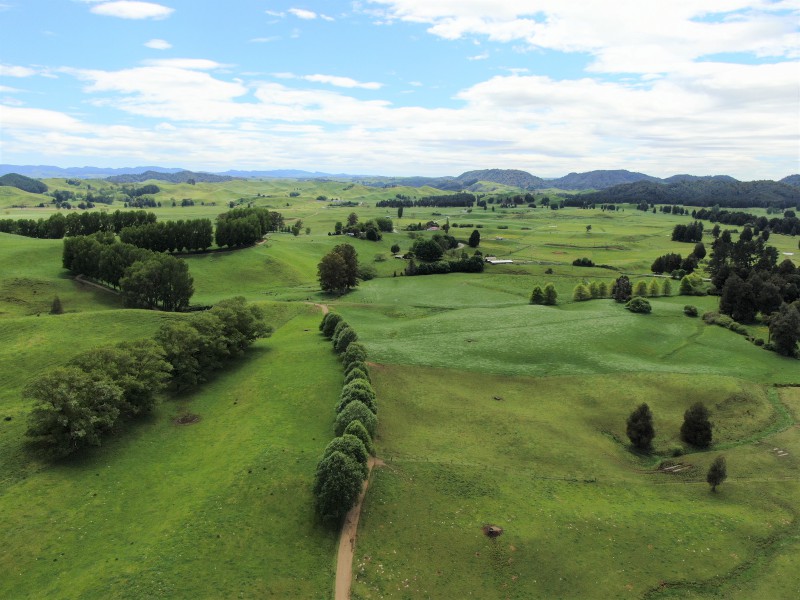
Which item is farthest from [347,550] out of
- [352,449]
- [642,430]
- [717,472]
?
[642,430]

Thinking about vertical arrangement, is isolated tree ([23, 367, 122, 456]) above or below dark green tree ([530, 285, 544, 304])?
below

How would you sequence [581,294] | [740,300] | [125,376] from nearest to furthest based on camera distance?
[125,376]
[740,300]
[581,294]

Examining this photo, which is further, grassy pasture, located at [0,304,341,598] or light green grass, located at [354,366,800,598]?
light green grass, located at [354,366,800,598]

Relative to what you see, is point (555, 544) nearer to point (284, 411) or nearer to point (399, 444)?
point (399, 444)

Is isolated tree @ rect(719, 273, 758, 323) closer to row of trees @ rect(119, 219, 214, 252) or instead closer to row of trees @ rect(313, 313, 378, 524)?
row of trees @ rect(313, 313, 378, 524)

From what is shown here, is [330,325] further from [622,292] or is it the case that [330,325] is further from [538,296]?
[622,292]

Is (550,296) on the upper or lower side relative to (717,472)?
upper

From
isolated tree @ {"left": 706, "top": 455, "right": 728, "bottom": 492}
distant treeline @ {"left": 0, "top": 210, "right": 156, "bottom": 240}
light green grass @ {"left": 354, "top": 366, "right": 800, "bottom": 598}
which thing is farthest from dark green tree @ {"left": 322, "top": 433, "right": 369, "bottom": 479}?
distant treeline @ {"left": 0, "top": 210, "right": 156, "bottom": 240}

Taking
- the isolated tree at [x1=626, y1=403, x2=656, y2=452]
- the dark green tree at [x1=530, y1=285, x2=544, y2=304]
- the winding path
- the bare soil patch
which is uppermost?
the dark green tree at [x1=530, y1=285, x2=544, y2=304]
